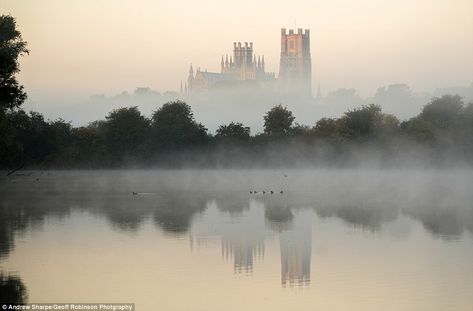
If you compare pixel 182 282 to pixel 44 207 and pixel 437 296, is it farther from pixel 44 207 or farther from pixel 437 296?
pixel 44 207

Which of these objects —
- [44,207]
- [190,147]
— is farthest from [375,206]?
[190,147]

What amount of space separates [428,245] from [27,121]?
307 ft

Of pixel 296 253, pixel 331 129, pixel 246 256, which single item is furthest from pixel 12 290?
pixel 331 129

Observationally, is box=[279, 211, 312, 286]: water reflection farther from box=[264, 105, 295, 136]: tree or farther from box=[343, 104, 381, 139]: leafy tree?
box=[264, 105, 295, 136]: tree

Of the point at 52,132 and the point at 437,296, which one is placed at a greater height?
the point at 52,132

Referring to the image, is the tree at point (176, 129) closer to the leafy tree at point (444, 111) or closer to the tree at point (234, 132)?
the tree at point (234, 132)

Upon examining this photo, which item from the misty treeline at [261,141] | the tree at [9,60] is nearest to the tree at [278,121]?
the misty treeline at [261,141]

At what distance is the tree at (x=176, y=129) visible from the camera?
127 meters

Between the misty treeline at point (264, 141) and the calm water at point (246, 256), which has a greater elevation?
the misty treeline at point (264, 141)

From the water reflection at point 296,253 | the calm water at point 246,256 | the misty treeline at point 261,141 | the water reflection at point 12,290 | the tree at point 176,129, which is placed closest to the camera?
the water reflection at point 12,290

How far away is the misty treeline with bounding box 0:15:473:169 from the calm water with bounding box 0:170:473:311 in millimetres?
77556

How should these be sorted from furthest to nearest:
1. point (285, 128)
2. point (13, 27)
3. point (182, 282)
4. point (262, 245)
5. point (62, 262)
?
point (285, 128), point (13, 27), point (262, 245), point (62, 262), point (182, 282)

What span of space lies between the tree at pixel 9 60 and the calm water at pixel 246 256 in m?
9.88

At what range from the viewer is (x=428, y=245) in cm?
2636
